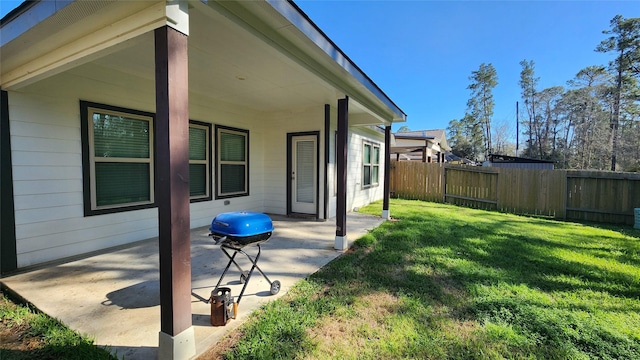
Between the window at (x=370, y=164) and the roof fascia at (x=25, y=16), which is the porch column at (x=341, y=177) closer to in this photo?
the roof fascia at (x=25, y=16)

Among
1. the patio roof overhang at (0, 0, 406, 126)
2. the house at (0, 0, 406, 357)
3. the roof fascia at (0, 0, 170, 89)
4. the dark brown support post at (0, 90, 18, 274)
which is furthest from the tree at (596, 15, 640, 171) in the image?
the dark brown support post at (0, 90, 18, 274)

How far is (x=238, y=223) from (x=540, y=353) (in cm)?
234

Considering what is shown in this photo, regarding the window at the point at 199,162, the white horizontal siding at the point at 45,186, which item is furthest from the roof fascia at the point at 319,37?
the white horizontal siding at the point at 45,186

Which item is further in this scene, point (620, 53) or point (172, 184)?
point (620, 53)

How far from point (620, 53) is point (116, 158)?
2715cm

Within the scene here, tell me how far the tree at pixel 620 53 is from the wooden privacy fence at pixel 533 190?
17.3 meters

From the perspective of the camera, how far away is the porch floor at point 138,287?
73.9 inches

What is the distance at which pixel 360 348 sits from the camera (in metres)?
1.79

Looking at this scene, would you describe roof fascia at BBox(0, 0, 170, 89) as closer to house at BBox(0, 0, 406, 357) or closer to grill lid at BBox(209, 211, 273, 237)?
house at BBox(0, 0, 406, 357)

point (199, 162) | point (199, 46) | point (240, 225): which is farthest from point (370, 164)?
point (240, 225)

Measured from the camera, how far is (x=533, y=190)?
7.53m

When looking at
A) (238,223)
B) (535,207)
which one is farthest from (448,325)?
(535,207)

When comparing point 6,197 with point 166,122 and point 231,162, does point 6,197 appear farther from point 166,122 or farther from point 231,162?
point 231,162

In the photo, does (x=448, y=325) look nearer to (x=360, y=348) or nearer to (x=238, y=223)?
(x=360, y=348)
